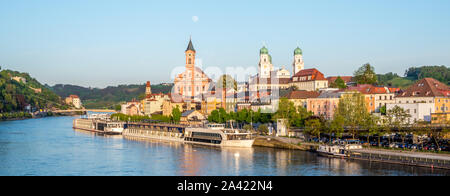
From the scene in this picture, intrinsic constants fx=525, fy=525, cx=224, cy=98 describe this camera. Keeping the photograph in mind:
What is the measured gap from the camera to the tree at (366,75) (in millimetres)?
74375

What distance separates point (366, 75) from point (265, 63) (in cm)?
3159

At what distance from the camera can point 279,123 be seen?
177ft

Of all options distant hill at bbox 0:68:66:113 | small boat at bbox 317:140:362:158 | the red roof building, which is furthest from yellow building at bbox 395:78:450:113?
distant hill at bbox 0:68:66:113

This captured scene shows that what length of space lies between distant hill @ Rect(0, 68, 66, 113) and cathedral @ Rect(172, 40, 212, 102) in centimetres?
5611

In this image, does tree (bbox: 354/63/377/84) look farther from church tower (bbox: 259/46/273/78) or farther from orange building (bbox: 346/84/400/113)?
church tower (bbox: 259/46/273/78)

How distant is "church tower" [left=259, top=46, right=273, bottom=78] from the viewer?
103 m

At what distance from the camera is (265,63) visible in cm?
10362

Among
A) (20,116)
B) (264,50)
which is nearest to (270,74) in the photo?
(264,50)

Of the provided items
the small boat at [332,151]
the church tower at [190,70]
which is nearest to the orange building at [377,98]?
the small boat at [332,151]

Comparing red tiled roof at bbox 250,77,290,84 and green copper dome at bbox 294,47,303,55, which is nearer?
red tiled roof at bbox 250,77,290,84

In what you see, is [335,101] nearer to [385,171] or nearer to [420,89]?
[420,89]

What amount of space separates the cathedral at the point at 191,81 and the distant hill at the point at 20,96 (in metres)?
56.1
